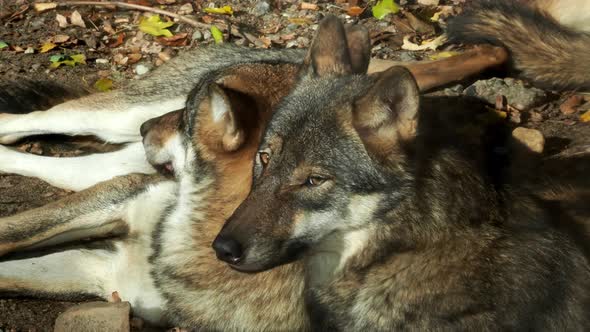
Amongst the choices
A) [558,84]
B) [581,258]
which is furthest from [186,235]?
[558,84]

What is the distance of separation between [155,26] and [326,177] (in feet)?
15.1

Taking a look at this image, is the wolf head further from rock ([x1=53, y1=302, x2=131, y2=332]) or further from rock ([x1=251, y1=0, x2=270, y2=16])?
rock ([x1=251, y1=0, x2=270, y2=16])

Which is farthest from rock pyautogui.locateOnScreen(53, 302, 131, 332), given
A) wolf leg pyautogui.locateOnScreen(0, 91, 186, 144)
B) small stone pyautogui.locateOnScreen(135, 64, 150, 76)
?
small stone pyautogui.locateOnScreen(135, 64, 150, 76)

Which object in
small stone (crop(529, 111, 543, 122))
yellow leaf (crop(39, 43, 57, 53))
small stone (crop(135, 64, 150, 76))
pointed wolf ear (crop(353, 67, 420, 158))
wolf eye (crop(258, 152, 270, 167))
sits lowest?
small stone (crop(135, 64, 150, 76))

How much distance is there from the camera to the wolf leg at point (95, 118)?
656cm

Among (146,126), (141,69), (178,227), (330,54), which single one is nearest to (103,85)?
(141,69)

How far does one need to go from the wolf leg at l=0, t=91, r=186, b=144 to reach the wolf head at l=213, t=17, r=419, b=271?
7.88ft

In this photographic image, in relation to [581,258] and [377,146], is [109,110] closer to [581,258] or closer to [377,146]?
[377,146]

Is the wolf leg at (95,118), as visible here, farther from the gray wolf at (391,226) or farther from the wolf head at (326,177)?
the wolf head at (326,177)

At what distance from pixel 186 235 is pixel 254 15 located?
3847mm

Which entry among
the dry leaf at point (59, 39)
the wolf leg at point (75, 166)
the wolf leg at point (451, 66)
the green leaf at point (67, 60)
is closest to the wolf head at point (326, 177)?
the wolf leg at point (451, 66)

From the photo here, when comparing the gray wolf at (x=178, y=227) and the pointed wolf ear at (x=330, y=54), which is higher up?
the pointed wolf ear at (x=330, y=54)

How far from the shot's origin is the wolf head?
13.4ft

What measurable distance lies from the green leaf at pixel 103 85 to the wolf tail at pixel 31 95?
20 centimetres
